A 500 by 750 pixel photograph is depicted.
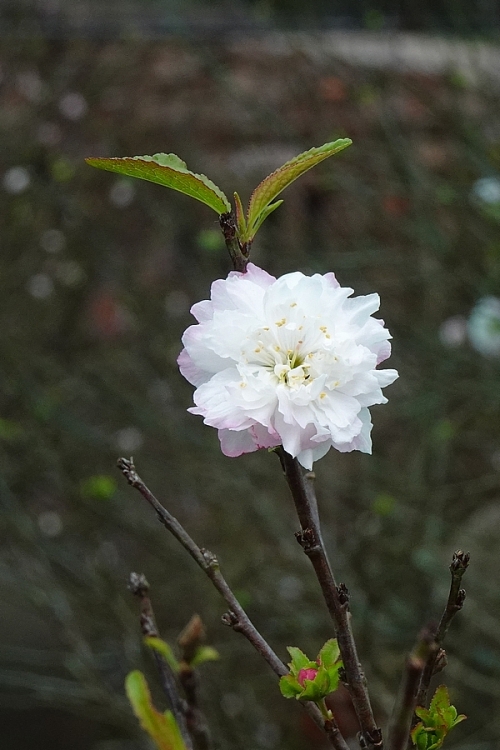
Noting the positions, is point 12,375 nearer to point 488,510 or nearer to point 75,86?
point 75,86

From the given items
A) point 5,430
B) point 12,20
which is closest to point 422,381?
point 5,430

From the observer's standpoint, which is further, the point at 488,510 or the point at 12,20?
the point at 12,20

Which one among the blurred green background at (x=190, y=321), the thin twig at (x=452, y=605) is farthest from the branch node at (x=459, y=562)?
the blurred green background at (x=190, y=321)

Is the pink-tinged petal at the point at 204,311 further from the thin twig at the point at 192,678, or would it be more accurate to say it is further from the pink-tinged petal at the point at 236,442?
the thin twig at the point at 192,678

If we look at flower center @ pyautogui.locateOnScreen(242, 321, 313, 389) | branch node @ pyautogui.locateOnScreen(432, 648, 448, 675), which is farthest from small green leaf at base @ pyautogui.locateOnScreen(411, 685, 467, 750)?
flower center @ pyautogui.locateOnScreen(242, 321, 313, 389)

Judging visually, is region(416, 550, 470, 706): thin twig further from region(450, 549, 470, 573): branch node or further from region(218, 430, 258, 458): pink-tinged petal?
region(218, 430, 258, 458): pink-tinged petal

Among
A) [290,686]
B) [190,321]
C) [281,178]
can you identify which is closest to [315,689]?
[290,686]

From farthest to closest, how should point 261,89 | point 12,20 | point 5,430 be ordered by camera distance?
1. point 261,89
2. point 12,20
3. point 5,430
